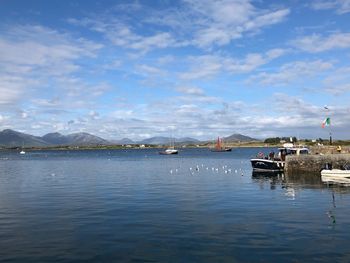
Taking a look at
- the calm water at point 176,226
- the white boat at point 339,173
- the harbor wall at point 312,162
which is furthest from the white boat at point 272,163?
the calm water at point 176,226

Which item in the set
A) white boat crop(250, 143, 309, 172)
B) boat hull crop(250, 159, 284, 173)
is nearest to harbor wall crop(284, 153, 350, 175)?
boat hull crop(250, 159, 284, 173)

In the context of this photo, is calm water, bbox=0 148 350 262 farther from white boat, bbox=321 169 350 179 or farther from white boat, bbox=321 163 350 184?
white boat, bbox=321 169 350 179

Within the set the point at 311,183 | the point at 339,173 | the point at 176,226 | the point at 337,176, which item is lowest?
the point at 176,226

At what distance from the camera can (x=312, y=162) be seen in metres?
68.2

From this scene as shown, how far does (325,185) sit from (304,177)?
1113 cm

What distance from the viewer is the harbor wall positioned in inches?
2470

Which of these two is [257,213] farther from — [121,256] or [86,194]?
[86,194]

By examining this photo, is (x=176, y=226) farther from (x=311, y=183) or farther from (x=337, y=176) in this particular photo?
(x=337, y=176)

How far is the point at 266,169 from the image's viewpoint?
73125 millimetres

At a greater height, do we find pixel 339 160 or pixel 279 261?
pixel 339 160

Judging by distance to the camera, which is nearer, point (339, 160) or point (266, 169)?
point (339, 160)

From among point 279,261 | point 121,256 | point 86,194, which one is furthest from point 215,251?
point 86,194

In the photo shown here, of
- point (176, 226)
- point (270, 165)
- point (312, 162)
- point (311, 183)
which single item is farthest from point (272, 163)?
point (176, 226)

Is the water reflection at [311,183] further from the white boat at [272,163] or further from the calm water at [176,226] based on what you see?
the white boat at [272,163]
